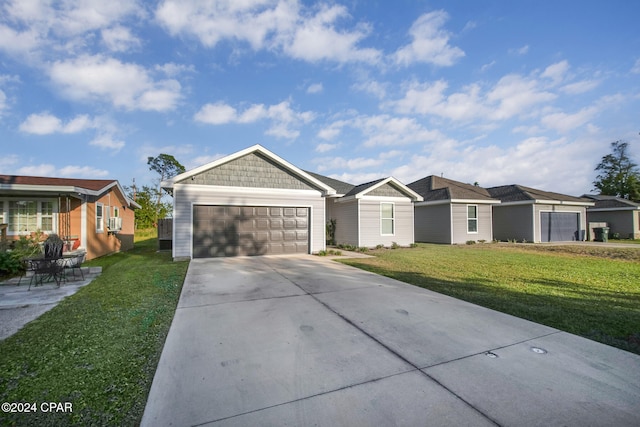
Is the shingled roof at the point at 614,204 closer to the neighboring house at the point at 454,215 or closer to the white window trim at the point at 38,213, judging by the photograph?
the neighboring house at the point at 454,215

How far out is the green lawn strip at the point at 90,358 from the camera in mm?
2238

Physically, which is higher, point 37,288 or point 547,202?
point 547,202

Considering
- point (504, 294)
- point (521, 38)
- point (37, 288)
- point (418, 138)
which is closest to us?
point (504, 294)

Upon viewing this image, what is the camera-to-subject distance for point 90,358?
10.1 feet

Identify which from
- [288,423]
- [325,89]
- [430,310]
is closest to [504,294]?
[430,310]

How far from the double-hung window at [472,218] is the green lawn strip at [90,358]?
1790 centimetres

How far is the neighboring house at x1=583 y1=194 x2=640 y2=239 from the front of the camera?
22844 mm

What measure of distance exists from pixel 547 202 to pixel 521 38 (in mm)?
13387

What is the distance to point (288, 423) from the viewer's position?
205 centimetres

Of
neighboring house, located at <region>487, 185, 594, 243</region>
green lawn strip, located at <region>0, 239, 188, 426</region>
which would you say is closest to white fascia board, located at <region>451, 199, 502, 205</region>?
neighboring house, located at <region>487, 185, 594, 243</region>

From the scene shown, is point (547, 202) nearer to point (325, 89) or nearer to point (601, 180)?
point (325, 89)

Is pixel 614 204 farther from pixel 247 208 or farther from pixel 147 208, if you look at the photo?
pixel 147 208

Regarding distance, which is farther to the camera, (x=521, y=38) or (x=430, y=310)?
(x=521, y=38)

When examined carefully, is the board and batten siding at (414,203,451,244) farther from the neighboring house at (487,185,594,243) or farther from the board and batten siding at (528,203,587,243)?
the board and batten siding at (528,203,587,243)
